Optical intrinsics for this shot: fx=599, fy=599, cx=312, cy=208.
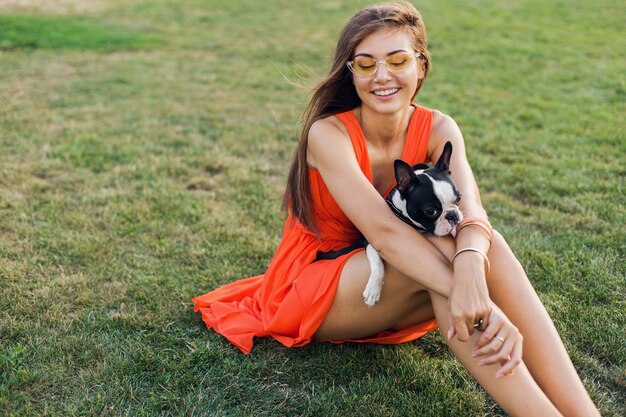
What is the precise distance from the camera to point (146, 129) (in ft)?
20.4

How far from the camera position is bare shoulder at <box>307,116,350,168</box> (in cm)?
290

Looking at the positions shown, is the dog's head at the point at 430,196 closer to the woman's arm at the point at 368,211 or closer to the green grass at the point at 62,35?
the woman's arm at the point at 368,211

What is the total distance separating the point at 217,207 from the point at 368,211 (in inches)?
88.0

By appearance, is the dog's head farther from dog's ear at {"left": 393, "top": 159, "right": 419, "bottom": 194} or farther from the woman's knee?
the woman's knee

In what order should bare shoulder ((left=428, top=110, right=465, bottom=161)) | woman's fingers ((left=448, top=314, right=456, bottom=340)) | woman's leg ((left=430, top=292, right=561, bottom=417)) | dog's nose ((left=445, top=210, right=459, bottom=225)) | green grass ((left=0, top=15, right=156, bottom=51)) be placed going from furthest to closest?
green grass ((left=0, top=15, right=156, bottom=51))
bare shoulder ((left=428, top=110, right=465, bottom=161))
dog's nose ((left=445, top=210, right=459, bottom=225))
woman's fingers ((left=448, top=314, right=456, bottom=340))
woman's leg ((left=430, top=292, right=561, bottom=417))

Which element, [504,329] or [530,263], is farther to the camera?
[530,263]

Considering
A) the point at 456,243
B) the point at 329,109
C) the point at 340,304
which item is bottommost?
the point at 340,304

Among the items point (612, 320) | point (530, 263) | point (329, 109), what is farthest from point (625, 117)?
point (329, 109)

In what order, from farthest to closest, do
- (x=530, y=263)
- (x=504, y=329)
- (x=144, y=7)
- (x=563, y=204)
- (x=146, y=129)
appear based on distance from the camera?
(x=144, y=7) < (x=146, y=129) < (x=563, y=204) < (x=530, y=263) < (x=504, y=329)

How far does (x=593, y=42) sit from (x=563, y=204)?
5.81 meters

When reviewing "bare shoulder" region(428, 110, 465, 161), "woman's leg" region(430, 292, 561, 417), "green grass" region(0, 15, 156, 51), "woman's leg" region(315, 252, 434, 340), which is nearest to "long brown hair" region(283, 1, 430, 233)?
"bare shoulder" region(428, 110, 465, 161)

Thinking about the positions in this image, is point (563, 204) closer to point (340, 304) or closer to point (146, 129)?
point (340, 304)

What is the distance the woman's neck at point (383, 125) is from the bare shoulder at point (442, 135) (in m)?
0.15

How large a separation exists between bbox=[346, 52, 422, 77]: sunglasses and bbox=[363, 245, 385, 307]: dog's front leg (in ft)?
2.94
